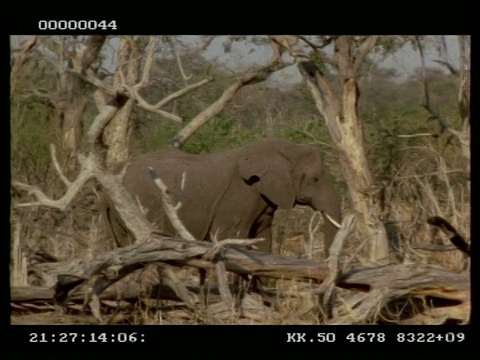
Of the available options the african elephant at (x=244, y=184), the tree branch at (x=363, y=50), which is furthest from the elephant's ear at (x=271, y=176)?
the tree branch at (x=363, y=50)

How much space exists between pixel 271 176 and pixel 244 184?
243 mm

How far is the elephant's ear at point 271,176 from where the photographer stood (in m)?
8.37

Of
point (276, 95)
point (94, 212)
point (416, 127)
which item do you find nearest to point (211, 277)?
point (94, 212)

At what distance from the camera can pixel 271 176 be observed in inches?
330

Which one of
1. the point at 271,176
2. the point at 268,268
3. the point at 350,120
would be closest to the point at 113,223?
the point at 271,176

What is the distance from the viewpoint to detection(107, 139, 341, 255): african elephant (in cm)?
834

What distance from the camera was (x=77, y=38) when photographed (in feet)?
32.7
